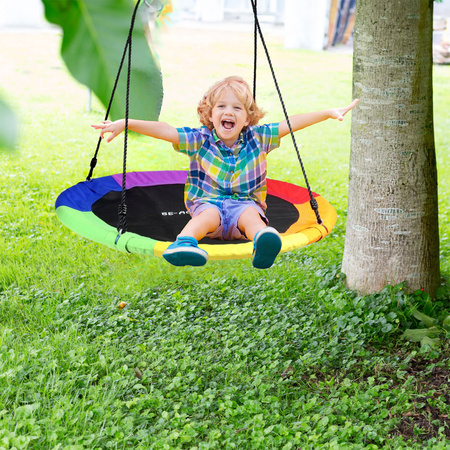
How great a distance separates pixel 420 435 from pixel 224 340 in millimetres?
983

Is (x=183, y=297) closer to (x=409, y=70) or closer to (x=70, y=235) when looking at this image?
(x=70, y=235)

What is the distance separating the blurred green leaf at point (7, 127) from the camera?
22cm

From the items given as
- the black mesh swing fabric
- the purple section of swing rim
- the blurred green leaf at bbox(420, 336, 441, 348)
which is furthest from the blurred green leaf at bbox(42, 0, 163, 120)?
the purple section of swing rim

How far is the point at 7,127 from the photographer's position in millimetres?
221

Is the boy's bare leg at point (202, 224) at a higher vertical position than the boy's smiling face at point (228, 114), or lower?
lower

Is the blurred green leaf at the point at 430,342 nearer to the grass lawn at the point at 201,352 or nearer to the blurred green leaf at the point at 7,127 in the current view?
the grass lawn at the point at 201,352

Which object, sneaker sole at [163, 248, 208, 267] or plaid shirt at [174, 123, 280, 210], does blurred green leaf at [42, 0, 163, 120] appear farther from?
plaid shirt at [174, 123, 280, 210]

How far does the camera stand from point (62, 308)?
3.13 m

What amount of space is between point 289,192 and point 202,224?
1.12m

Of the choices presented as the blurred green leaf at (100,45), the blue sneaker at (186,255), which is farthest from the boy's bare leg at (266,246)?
the blurred green leaf at (100,45)

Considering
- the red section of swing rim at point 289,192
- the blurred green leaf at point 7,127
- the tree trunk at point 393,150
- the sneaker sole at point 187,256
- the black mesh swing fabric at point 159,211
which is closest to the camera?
the blurred green leaf at point 7,127

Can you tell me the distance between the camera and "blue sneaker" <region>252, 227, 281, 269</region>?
1818mm

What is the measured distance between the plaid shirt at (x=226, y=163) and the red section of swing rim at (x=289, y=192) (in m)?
0.50

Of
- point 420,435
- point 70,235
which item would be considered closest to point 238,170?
point 420,435
